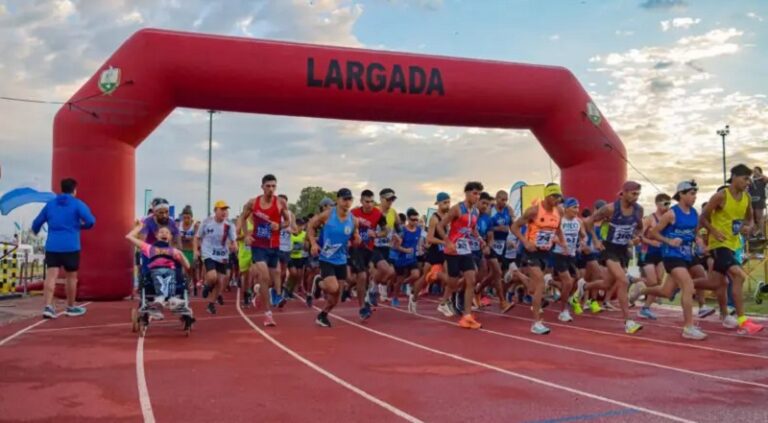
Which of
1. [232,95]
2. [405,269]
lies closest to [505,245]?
[405,269]

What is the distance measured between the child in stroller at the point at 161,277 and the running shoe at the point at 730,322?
24.7 ft

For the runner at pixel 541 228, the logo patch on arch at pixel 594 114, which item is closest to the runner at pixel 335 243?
the runner at pixel 541 228

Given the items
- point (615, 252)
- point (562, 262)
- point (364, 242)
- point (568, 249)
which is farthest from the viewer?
point (364, 242)

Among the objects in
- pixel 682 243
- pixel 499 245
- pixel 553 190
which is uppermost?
pixel 553 190

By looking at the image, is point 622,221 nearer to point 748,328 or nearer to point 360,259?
point 748,328

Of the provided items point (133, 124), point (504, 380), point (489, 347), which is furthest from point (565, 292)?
point (133, 124)

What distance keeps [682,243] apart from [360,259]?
5149mm

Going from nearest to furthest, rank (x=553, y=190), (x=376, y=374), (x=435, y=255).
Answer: (x=376, y=374) < (x=553, y=190) < (x=435, y=255)

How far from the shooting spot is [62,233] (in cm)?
1013

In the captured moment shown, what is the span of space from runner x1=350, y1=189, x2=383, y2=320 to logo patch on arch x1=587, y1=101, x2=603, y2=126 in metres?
6.83

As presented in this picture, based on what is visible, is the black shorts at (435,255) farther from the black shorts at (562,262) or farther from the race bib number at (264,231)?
the race bib number at (264,231)

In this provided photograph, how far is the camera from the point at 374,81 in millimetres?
13969

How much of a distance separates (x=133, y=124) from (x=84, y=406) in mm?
9268

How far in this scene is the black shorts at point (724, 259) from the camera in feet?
28.9
